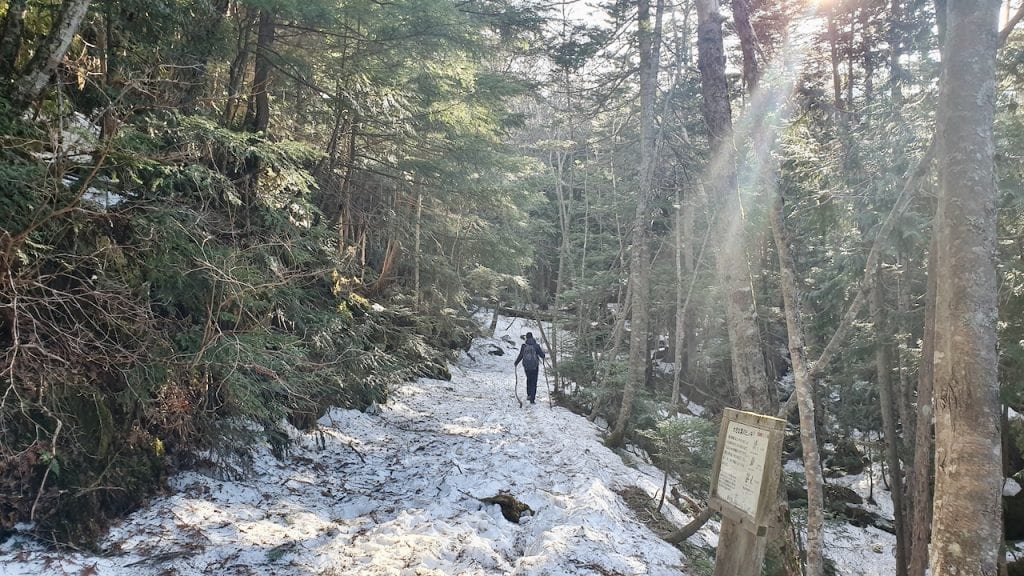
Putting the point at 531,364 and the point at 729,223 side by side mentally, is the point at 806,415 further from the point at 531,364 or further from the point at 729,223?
the point at 531,364

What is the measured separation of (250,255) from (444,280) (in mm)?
11061

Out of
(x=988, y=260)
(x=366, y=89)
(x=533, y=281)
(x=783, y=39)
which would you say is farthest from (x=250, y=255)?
(x=533, y=281)

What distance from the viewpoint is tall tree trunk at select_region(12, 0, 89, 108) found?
162 inches

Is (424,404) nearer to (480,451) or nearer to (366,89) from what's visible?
(480,451)

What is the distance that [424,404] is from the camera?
13062mm

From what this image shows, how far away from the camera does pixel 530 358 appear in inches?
560

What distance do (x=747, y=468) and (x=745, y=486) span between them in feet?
0.42

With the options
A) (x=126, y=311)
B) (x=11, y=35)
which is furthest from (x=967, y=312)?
(x=11, y=35)

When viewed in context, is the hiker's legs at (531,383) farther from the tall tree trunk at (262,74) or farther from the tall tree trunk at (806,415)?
the tall tree trunk at (262,74)

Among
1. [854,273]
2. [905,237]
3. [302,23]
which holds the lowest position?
[854,273]

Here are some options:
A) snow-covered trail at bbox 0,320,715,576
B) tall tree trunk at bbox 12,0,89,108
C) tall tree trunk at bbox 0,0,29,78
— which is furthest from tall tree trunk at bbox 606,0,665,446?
tall tree trunk at bbox 0,0,29,78

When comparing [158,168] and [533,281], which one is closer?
[158,168]

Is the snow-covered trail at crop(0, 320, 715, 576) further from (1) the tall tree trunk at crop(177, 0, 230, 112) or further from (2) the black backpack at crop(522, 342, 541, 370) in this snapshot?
(1) the tall tree trunk at crop(177, 0, 230, 112)

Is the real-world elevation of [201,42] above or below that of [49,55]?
above
